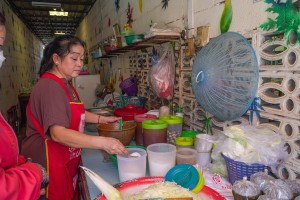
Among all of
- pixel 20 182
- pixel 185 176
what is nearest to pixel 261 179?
pixel 185 176

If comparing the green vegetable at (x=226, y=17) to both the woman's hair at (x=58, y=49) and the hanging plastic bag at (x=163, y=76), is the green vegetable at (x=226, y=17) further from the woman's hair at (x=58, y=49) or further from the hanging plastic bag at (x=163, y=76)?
the woman's hair at (x=58, y=49)

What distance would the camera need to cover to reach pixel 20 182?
970 millimetres

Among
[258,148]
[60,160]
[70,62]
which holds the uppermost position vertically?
[70,62]

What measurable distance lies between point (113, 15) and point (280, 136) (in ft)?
13.9

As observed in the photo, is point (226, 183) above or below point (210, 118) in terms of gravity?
below

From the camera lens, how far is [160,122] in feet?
5.60

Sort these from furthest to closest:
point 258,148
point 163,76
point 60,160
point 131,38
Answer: point 131,38 → point 163,76 → point 60,160 → point 258,148

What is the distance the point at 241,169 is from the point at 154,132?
2.09 feet

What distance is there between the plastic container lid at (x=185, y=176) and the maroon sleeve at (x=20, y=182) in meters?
0.61

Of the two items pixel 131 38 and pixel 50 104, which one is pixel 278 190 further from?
pixel 131 38

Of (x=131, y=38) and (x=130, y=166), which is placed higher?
(x=131, y=38)

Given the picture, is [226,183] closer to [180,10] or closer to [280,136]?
[280,136]

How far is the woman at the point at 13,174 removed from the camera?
907 mm

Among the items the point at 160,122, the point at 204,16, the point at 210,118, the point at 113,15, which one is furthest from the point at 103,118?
the point at 113,15
